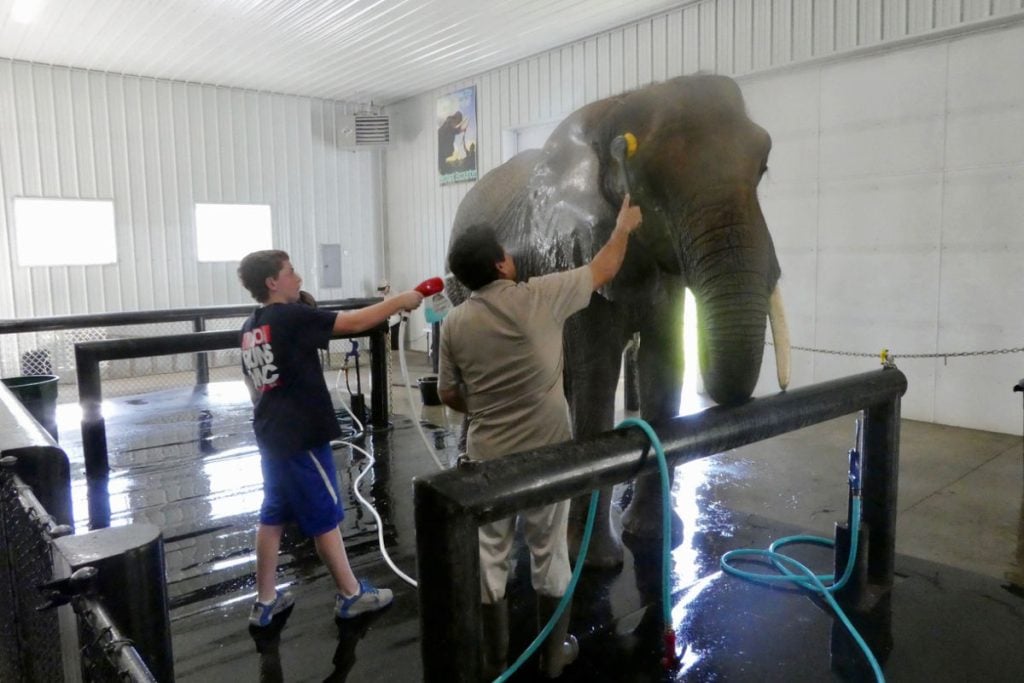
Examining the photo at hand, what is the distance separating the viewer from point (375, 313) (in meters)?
2.76

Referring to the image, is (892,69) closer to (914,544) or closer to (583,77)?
(583,77)

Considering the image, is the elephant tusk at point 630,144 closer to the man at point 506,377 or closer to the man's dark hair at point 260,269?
the man at point 506,377

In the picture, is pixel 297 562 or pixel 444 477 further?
pixel 297 562

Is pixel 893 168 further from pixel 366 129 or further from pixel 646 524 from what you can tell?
pixel 366 129

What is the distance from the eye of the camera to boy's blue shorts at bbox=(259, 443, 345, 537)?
121 inches

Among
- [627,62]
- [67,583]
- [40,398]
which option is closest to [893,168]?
[627,62]

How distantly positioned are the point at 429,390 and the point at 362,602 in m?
4.88

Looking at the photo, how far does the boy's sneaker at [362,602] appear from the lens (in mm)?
3207

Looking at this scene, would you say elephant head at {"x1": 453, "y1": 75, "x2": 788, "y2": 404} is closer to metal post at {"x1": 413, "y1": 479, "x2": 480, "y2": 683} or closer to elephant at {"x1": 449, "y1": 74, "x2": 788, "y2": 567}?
elephant at {"x1": 449, "y1": 74, "x2": 788, "y2": 567}

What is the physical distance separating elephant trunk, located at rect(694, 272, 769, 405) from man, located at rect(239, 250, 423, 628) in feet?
3.60

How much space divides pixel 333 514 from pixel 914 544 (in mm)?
3372

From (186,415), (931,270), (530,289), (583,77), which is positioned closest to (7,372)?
(186,415)

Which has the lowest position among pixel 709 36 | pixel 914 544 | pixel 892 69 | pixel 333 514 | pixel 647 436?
pixel 914 544

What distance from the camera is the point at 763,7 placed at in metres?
8.72
